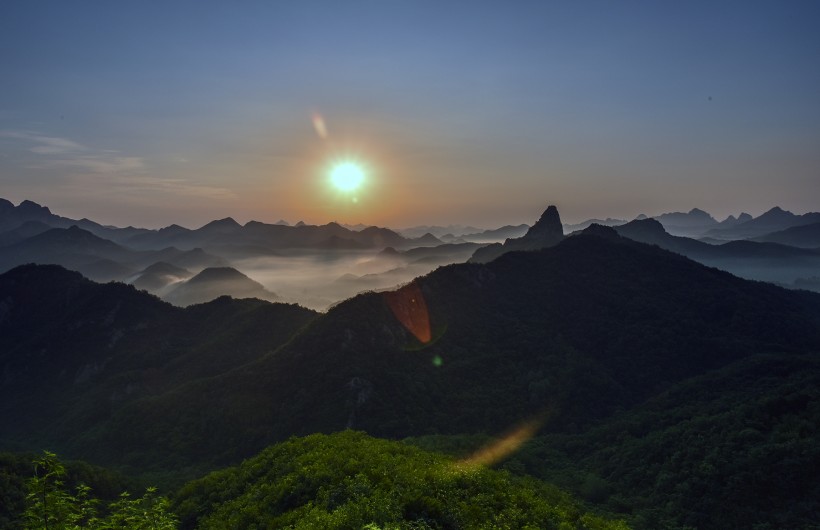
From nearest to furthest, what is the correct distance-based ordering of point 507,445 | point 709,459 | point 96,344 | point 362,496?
1. point 362,496
2. point 709,459
3. point 507,445
4. point 96,344

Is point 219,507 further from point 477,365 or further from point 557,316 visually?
point 557,316

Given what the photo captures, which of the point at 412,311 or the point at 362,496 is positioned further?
the point at 412,311

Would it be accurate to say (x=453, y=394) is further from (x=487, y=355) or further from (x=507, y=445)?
(x=507, y=445)

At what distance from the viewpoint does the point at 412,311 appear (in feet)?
430

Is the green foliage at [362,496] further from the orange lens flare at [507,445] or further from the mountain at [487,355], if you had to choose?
the mountain at [487,355]

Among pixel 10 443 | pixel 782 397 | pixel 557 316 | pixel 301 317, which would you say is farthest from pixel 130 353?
pixel 782 397

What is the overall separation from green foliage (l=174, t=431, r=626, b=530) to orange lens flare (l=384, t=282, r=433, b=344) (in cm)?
8579

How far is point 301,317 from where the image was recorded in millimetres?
155500

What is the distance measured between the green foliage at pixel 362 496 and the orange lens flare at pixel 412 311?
8579 cm

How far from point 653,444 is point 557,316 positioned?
75.1 m

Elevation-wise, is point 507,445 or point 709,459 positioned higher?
point 709,459

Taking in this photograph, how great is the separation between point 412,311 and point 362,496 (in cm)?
10513

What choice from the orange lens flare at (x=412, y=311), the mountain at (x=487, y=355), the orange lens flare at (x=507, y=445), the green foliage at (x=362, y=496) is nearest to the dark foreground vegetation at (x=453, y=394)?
the green foliage at (x=362, y=496)

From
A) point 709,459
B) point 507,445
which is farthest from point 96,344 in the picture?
point 709,459
